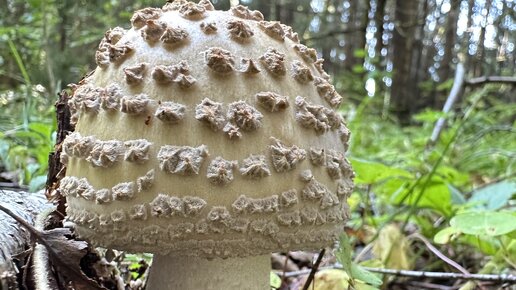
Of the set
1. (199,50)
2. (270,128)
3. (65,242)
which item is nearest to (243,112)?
(270,128)

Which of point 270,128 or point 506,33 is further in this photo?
point 506,33

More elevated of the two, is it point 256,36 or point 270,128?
Result: point 256,36

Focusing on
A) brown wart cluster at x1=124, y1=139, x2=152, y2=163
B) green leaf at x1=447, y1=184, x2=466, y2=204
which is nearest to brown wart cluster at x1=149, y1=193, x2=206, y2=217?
brown wart cluster at x1=124, y1=139, x2=152, y2=163

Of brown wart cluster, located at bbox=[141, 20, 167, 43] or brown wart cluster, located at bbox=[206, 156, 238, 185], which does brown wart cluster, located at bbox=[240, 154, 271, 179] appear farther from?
brown wart cluster, located at bbox=[141, 20, 167, 43]

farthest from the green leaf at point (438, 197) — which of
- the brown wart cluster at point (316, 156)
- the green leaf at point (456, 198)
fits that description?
the brown wart cluster at point (316, 156)

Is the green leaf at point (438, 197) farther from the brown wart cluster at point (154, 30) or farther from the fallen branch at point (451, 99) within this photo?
the brown wart cluster at point (154, 30)

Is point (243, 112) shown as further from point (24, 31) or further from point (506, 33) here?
point (506, 33)

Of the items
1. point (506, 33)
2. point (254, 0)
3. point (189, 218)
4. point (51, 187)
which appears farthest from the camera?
point (506, 33)
